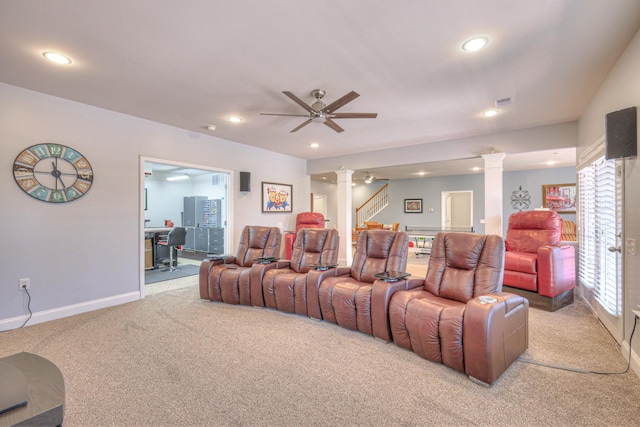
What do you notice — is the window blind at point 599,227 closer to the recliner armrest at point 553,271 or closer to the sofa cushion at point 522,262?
the recliner armrest at point 553,271

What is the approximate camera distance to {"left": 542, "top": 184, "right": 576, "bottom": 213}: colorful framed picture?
8.06 metres

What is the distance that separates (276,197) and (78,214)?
11.8 ft

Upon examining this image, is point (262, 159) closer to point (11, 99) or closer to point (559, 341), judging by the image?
point (11, 99)

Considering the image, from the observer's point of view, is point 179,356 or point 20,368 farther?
point 179,356

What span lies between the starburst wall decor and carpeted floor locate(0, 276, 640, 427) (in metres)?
6.23

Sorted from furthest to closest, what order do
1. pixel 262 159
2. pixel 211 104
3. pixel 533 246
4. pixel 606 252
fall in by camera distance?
pixel 262 159 < pixel 533 246 < pixel 211 104 < pixel 606 252

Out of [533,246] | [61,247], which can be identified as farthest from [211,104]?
[533,246]

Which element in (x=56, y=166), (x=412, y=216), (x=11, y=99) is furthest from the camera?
(x=412, y=216)

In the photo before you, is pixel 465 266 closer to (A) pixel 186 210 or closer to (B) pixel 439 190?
(B) pixel 439 190

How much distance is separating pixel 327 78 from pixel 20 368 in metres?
3.01

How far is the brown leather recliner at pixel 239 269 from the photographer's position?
3.92 meters

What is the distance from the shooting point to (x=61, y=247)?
3.57 metres

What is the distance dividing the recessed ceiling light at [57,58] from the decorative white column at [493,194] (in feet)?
18.9

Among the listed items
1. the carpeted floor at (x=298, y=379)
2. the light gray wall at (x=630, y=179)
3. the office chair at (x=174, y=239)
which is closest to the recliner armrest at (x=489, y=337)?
the carpeted floor at (x=298, y=379)
